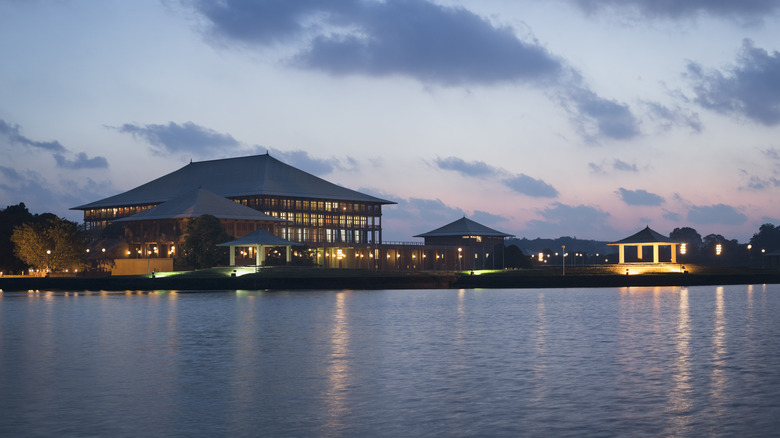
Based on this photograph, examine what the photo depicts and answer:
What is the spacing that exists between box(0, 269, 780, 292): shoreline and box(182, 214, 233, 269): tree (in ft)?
21.7

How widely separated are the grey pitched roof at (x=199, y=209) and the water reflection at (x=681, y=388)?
9573cm

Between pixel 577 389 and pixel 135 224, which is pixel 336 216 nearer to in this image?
pixel 135 224

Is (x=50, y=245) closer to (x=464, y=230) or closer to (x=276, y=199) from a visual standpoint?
(x=276, y=199)

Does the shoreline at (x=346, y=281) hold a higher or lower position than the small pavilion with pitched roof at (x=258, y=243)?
lower

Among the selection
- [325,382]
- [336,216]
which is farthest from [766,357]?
[336,216]

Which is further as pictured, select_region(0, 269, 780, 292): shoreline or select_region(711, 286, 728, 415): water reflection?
select_region(0, 269, 780, 292): shoreline

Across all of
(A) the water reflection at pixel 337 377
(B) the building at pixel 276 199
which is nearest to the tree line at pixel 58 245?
(B) the building at pixel 276 199

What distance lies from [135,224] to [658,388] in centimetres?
12347

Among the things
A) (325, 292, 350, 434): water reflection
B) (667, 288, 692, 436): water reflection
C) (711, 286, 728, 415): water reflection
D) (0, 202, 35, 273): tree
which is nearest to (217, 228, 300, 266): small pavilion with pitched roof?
(0, 202, 35, 273): tree

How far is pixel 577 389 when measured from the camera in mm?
28078

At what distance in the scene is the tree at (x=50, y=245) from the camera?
417 ft

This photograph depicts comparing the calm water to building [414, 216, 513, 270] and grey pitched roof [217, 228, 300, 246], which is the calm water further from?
building [414, 216, 513, 270]

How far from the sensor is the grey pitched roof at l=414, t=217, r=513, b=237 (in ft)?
575

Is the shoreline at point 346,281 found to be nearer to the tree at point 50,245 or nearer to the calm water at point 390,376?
the tree at point 50,245
